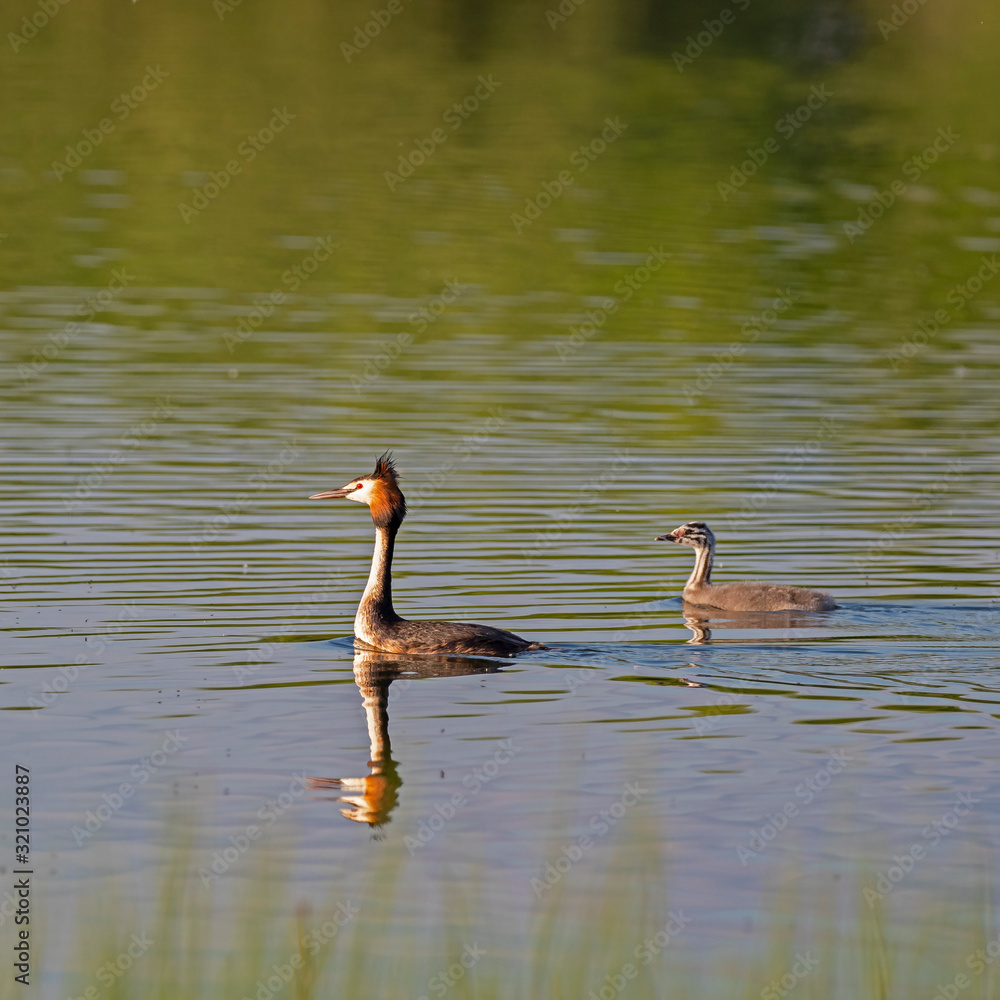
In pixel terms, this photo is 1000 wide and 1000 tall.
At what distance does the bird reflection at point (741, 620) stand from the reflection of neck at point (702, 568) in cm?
53

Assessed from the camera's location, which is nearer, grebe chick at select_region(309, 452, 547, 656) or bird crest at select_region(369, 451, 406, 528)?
grebe chick at select_region(309, 452, 547, 656)

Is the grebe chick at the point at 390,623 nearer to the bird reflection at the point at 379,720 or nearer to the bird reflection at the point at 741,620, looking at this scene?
the bird reflection at the point at 379,720

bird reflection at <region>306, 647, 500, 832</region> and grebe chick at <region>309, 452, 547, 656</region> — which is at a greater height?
grebe chick at <region>309, 452, 547, 656</region>

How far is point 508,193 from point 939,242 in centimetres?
925

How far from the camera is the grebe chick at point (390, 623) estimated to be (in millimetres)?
15102

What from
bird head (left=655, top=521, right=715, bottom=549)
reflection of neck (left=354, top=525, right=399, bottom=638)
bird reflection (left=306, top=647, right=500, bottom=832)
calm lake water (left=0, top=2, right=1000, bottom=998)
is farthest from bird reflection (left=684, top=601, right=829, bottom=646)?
reflection of neck (left=354, top=525, right=399, bottom=638)

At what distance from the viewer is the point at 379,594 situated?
15977 millimetres

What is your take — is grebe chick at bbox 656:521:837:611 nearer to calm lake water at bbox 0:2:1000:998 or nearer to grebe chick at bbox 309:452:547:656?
calm lake water at bbox 0:2:1000:998

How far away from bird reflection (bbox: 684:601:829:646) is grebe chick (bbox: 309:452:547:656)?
178cm

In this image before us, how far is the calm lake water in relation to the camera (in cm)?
1092

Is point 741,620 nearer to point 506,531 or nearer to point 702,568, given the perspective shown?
point 702,568

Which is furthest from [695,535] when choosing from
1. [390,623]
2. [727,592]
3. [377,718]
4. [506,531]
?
[377,718]

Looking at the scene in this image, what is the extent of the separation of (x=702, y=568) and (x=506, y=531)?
2291 millimetres

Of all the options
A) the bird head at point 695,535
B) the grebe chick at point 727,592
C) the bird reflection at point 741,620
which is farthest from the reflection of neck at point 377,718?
the bird head at point 695,535
